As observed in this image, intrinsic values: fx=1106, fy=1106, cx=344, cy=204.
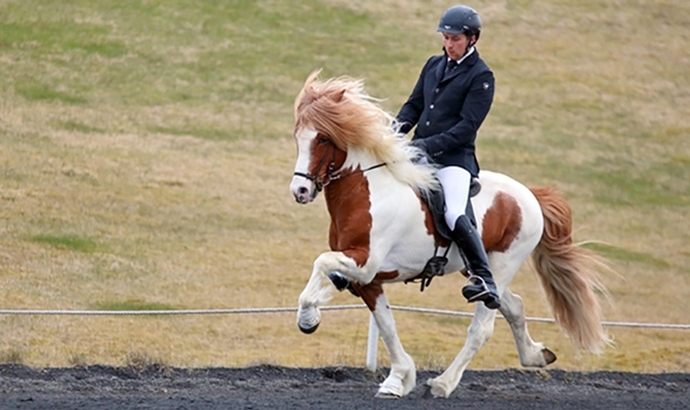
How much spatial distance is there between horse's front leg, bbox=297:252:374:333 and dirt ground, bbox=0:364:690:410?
542 mm

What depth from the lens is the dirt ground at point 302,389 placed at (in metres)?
7.02

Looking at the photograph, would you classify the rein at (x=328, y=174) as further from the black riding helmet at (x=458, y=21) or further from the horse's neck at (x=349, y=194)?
the black riding helmet at (x=458, y=21)

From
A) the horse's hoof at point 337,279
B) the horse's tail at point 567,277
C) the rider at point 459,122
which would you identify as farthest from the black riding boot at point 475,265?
the horse's tail at point 567,277

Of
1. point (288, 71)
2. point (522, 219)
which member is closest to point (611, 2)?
point (288, 71)

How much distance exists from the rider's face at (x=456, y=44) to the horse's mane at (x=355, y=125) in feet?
2.05

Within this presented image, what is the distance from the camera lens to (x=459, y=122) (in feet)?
24.8

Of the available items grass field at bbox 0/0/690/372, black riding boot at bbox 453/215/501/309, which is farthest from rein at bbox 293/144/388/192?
grass field at bbox 0/0/690/372

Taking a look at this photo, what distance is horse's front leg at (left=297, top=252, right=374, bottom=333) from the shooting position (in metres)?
6.80

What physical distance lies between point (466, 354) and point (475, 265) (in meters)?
0.74

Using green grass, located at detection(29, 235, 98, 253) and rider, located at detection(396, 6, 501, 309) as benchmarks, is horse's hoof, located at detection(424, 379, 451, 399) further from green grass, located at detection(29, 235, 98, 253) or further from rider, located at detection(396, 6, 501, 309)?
green grass, located at detection(29, 235, 98, 253)

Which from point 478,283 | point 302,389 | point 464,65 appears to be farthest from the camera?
point 302,389

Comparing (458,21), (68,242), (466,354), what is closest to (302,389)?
(466,354)

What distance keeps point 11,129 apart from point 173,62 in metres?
6.52

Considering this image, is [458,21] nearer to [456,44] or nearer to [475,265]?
[456,44]
